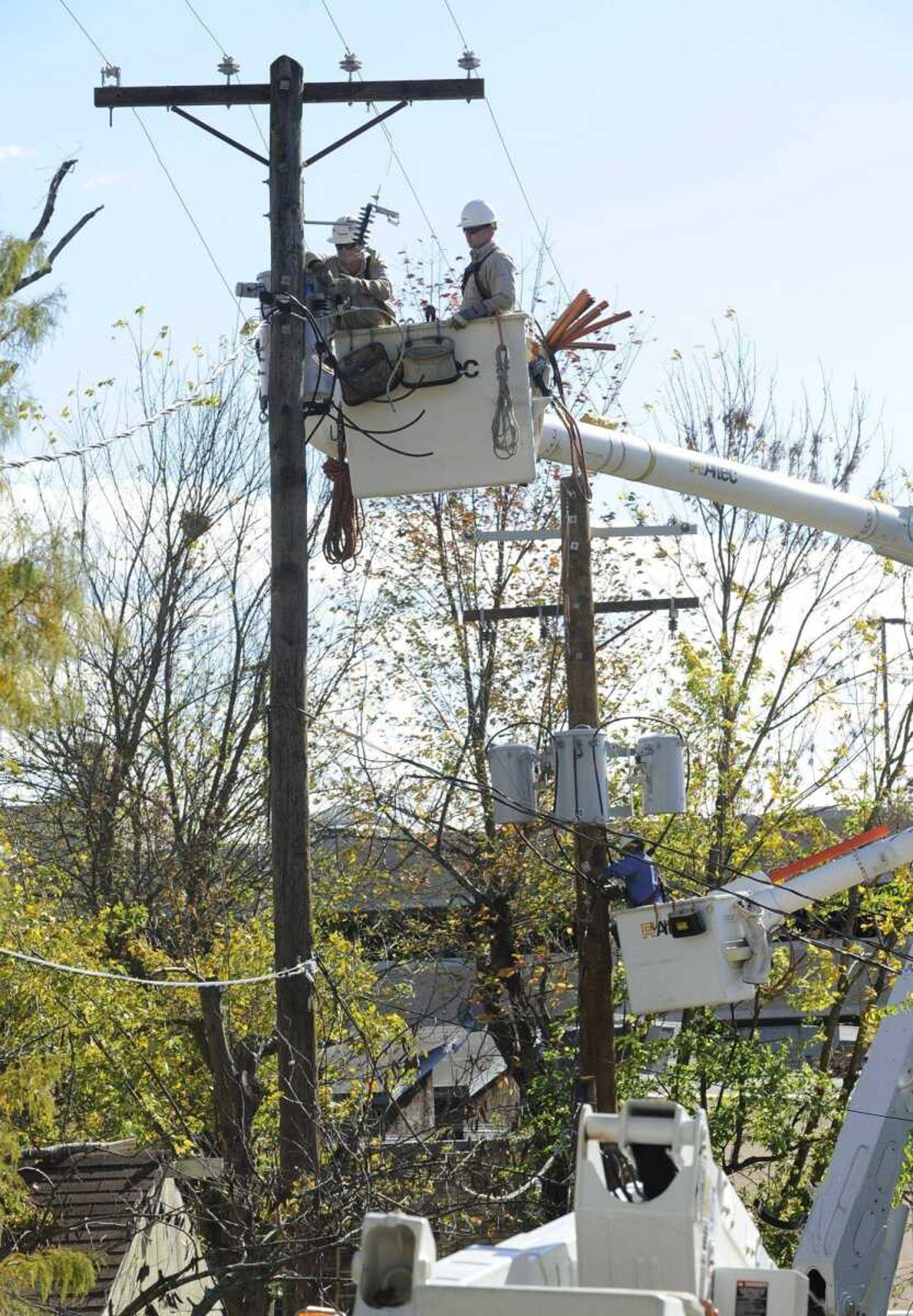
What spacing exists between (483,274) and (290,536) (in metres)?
2.02

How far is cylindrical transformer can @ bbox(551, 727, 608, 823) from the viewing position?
12109 millimetres

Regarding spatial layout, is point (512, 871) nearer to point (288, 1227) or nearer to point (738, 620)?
point (738, 620)

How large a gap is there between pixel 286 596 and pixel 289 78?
3397 mm

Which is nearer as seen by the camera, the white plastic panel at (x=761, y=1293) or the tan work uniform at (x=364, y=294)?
the white plastic panel at (x=761, y=1293)

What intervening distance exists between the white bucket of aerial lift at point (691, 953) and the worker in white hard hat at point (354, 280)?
439 cm

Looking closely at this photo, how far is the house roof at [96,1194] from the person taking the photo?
48.4 ft

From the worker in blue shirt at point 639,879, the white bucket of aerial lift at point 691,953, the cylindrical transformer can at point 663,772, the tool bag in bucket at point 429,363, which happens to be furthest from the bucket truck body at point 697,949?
the tool bag in bucket at point 429,363

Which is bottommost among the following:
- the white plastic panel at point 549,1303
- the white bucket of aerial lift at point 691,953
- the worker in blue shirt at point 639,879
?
the white plastic panel at point 549,1303

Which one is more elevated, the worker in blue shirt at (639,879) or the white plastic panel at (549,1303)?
the worker in blue shirt at (639,879)

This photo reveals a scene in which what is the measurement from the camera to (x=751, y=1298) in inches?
250

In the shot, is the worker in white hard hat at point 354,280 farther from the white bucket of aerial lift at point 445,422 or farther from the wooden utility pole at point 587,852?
the wooden utility pole at point 587,852

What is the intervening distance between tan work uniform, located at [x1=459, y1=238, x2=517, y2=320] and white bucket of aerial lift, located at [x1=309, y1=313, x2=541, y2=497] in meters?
0.06

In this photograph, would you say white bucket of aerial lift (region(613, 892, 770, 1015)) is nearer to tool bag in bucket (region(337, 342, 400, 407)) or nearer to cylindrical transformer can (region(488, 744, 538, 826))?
cylindrical transformer can (region(488, 744, 538, 826))

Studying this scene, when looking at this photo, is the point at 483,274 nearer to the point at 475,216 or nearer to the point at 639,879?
the point at 475,216
